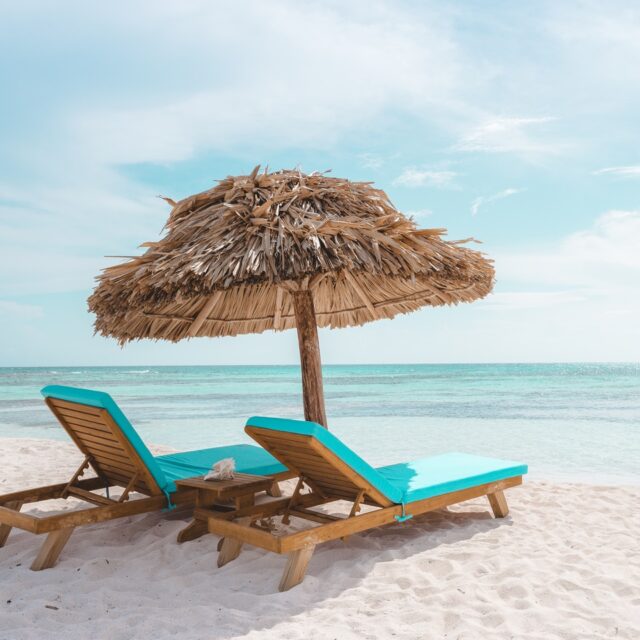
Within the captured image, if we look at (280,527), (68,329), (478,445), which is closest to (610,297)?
(478,445)

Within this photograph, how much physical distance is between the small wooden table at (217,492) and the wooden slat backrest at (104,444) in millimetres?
236

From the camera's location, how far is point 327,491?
10.6ft

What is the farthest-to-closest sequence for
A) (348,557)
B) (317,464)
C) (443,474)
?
(443,474) → (348,557) → (317,464)

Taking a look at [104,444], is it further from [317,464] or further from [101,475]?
[317,464]

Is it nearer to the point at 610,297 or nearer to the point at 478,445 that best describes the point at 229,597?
the point at 478,445

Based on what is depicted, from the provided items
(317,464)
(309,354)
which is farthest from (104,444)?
(309,354)

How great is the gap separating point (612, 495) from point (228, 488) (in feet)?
10.1

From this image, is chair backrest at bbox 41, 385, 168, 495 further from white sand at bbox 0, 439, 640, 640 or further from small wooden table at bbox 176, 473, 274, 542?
white sand at bbox 0, 439, 640, 640

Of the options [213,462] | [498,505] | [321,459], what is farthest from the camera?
[213,462]

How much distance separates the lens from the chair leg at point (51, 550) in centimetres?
297

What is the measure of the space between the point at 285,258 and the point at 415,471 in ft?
5.16

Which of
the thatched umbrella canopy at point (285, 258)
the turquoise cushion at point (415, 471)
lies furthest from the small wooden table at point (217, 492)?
the thatched umbrella canopy at point (285, 258)

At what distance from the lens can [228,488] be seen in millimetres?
3107

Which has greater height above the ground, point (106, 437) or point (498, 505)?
point (106, 437)
